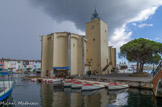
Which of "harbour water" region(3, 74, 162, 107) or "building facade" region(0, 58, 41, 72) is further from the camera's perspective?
"building facade" region(0, 58, 41, 72)

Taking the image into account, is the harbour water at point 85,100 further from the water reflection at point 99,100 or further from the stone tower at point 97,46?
the stone tower at point 97,46

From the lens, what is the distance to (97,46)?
43156 millimetres

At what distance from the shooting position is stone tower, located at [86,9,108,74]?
4242cm

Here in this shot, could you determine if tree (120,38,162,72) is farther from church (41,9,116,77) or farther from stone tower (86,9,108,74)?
stone tower (86,9,108,74)

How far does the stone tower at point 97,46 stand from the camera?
42.4 meters

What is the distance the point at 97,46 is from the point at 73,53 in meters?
9.60

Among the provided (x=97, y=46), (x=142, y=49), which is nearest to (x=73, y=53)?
(x=97, y=46)

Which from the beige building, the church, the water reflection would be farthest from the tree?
the water reflection

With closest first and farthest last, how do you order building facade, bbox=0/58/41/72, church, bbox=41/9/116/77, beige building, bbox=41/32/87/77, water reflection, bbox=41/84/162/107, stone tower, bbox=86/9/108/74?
water reflection, bbox=41/84/162/107
beige building, bbox=41/32/87/77
church, bbox=41/9/116/77
stone tower, bbox=86/9/108/74
building facade, bbox=0/58/41/72

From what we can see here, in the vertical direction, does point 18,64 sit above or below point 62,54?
below

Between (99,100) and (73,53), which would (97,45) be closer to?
(73,53)

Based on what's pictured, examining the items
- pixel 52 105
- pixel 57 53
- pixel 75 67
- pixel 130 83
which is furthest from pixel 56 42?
pixel 52 105

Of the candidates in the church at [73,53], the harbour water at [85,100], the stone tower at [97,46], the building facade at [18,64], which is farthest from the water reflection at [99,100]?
the building facade at [18,64]

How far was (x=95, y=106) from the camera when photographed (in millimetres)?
11414
